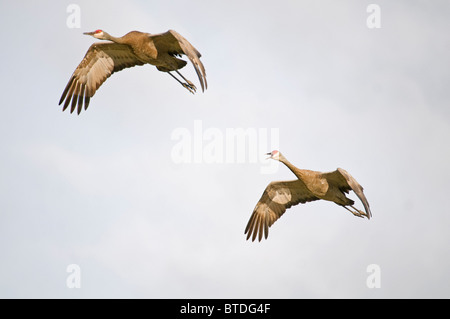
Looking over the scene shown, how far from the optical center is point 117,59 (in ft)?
62.4

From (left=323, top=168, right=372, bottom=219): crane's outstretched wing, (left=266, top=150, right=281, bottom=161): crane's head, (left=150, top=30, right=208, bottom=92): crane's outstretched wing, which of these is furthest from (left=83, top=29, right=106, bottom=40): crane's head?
(left=323, top=168, right=372, bottom=219): crane's outstretched wing

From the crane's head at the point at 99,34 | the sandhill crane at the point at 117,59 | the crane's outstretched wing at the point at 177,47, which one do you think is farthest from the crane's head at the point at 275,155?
the crane's head at the point at 99,34

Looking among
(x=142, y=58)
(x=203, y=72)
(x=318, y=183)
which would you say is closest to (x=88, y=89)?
(x=142, y=58)

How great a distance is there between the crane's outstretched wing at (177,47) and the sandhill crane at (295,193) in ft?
11.3

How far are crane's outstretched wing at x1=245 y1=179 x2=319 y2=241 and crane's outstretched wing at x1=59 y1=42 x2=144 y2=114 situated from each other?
4530 millimetres

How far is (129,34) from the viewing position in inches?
695

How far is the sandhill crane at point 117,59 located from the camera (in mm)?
17516

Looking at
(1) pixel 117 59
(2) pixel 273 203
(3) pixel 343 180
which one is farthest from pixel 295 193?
(1) pixel 117 59

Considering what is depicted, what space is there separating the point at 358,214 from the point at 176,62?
5.42 metres

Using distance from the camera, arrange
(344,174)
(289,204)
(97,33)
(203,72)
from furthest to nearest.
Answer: (289,204)
(97,33)
(344,174)
(203,72)

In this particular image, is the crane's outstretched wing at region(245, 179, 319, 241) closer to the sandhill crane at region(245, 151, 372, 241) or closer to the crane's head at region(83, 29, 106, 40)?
the sandhill crane at region(245, 151, 372, 241)

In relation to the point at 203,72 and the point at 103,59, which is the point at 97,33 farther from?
the point at 203,72

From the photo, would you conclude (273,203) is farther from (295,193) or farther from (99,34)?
(99,34)

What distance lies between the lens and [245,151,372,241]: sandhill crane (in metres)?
18.0
